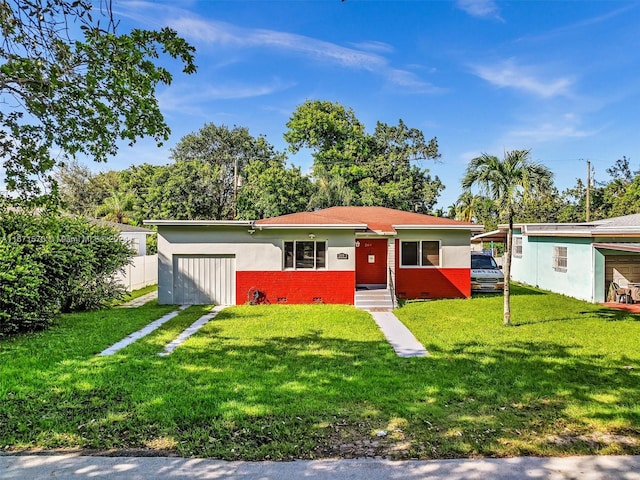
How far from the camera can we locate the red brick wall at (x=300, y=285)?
1389 centimetres

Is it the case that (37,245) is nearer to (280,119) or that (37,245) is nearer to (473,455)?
(473,455)

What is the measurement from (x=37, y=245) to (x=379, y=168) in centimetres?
2789

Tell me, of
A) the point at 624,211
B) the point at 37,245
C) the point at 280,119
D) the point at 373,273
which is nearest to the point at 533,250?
the point at 373,273

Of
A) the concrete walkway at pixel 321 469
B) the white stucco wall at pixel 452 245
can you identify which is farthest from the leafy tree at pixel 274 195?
the concrete walkway at pixel 321 469

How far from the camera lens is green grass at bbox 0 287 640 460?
3949mm

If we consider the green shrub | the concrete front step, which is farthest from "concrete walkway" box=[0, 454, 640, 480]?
the concrete front step

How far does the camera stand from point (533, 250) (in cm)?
1891

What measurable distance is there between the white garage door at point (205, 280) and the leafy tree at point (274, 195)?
42.0ft

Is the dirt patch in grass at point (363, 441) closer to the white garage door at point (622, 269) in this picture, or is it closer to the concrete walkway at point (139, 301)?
the concrete walkway at point (139, 301)

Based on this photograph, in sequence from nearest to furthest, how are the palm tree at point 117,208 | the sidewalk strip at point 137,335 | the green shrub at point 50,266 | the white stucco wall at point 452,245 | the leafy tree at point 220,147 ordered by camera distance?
the sidewalk strip at point 137,335, the green shrub at point 50,266, the white stucco wall at point 452,245, the palm tree at point 117,208, the leafy tree at point 220,147

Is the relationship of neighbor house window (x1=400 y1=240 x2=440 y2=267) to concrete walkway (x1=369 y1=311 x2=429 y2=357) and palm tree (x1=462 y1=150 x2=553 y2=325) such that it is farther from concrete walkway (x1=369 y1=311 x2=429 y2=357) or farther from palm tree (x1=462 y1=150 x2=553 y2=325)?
palm tree (x1=462 y1=150 x2=553 y2=325)

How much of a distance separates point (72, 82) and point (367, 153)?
29.7 meters

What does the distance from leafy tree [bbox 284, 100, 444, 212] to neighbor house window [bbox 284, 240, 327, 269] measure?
57.0 ft

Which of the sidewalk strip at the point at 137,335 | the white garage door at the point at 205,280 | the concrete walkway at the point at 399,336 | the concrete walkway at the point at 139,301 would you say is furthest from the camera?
the white garage door at the point at 205,280
